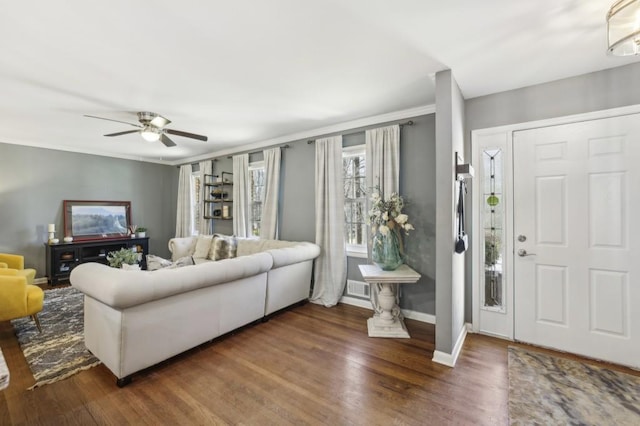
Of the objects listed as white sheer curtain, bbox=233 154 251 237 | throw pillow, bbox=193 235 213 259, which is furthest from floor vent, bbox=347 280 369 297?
throw pillow, bbox=193 235 213 259

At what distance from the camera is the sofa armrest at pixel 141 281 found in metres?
1.97

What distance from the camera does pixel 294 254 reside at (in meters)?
3.58

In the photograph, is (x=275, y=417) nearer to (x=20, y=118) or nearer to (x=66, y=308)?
(x=66, y=308)

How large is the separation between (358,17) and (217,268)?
2421mm

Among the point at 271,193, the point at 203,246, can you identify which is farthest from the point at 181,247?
the point at 271,193

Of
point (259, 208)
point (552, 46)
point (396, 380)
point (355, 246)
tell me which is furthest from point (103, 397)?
point (552, 46)

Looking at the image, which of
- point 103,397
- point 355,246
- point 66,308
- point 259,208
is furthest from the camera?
point 259,208

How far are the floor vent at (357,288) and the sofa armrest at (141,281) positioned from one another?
5.88ft

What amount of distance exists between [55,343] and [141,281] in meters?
1.66

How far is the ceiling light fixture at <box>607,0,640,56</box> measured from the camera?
142 cm

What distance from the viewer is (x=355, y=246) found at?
406cm

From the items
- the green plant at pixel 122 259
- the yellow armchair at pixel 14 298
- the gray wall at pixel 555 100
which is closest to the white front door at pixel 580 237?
the gray wall at pixel 555 100

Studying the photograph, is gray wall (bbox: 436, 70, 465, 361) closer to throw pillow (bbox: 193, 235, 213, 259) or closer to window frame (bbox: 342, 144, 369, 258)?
window frame (bbox: 342, 144, 369, 258)

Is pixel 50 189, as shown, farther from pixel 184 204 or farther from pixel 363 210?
pixel 363 210
